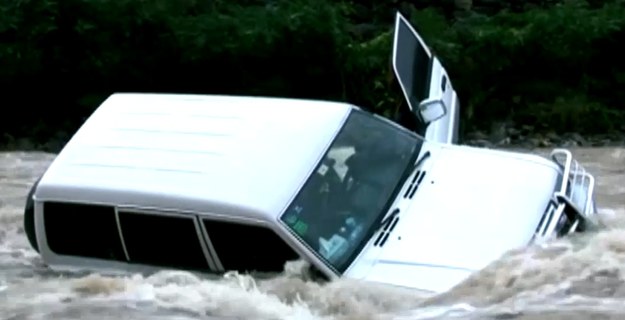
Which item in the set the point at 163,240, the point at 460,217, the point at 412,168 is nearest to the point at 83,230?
the point at 163,240

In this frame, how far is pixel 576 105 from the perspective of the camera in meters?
16.9

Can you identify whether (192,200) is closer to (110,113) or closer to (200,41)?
(110,113)

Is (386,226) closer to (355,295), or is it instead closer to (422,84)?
(355,295)

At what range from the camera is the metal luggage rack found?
688cm

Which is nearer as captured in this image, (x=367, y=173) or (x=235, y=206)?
(x=235, y=206)

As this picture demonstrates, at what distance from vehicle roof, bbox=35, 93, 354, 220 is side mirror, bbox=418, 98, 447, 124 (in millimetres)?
842

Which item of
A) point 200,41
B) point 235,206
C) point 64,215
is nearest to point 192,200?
point 235,206

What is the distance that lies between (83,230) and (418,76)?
8.13 feet

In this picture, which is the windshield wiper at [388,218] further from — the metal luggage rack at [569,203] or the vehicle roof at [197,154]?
the metal luggage rack at [569,203]

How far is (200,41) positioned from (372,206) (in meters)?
10.7

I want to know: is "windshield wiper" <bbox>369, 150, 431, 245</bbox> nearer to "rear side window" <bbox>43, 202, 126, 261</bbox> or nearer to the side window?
the side window

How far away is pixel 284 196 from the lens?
6496 millimetres

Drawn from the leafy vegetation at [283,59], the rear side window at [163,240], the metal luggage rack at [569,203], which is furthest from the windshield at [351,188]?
the leafy vegetation at [283,59]

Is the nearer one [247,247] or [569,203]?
[247,247]
